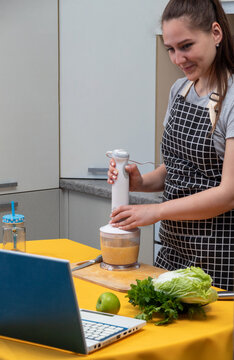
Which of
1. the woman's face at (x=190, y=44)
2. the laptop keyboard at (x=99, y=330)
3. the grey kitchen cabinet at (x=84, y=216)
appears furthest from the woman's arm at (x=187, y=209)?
the grey kitchen cabinet at (x=84, y=216)

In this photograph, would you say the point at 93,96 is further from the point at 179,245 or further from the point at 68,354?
the point at 68,354

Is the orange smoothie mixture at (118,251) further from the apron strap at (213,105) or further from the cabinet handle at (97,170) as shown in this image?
the cabinet handle at (97,170)

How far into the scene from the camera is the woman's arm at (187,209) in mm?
1490

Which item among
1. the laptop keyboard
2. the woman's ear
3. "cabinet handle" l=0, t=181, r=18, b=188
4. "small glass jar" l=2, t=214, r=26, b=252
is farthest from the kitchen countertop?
the laptop keyboard

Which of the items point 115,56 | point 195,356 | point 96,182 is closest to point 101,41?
point 115,56

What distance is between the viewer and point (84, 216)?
2871 millimetres

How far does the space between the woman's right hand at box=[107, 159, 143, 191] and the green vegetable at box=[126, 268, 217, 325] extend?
0.39 m

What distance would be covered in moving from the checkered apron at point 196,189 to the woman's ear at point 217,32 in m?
0.18

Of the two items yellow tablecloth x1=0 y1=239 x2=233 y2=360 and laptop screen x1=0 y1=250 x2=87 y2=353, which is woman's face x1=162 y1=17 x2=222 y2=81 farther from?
laptop screen x1=0 y1=250 x2=87 y2=353

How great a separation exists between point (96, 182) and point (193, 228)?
48.8 inches

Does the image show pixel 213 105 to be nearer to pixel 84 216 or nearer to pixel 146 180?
pixel 146 180

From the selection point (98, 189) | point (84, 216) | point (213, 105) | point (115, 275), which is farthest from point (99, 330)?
point (84, 216)

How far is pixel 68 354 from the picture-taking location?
1068 millimetres

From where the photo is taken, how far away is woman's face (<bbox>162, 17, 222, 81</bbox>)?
60.0 inches
